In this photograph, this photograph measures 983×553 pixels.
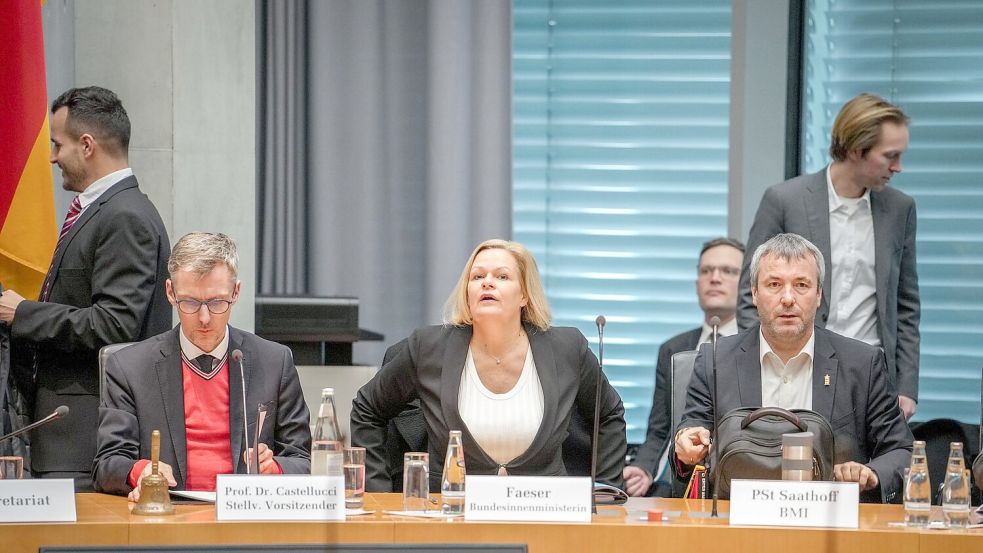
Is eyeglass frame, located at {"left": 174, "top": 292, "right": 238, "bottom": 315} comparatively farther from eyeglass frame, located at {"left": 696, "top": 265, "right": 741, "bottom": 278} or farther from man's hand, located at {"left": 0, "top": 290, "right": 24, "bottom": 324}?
eyeglass frame, located at {"left": 696, "top": 265, "right": 741, "bottom": 278}

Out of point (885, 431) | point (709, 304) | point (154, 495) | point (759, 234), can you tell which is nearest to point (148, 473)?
point (154, 495)

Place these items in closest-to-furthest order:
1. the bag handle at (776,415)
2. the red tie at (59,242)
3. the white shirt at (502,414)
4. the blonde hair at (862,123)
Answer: the bag handle at (776,415)
the white shirt at (502,414)
the red tie at (59,242)
the blonde hair at (862,123)

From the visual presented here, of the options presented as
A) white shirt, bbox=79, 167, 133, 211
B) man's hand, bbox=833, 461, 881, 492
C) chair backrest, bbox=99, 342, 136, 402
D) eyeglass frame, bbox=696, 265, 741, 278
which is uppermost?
white shirt, bbox=79, 167, 133, 211

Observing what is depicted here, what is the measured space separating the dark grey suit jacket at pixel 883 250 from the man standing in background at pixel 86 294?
6.04 feet

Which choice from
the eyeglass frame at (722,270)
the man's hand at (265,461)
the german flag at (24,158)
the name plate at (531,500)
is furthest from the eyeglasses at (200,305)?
the eyeglass frame at (722,270)

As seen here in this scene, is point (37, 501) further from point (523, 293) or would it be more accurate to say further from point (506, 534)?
point (523, 293)

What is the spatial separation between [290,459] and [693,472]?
994mm

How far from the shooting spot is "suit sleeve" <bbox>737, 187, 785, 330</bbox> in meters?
3.83

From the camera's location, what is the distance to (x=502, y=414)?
3.13 metres

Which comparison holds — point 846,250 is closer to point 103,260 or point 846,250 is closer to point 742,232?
point 742,232

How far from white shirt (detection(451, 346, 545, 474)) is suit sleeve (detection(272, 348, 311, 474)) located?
1.33 ft

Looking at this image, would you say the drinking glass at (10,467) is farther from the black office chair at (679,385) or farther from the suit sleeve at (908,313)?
the suit sleeve at (908,313)

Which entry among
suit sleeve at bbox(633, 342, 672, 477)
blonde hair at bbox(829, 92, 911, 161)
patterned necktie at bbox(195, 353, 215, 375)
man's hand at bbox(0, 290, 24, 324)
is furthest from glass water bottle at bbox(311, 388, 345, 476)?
blonde hair at bbox(829, 92, 911, 161)

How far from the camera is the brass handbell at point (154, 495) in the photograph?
2.43m
